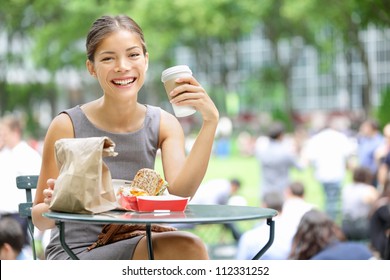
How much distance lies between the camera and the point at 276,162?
852 cm

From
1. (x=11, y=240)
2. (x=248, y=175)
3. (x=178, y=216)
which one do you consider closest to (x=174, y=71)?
(x=178, y=216)

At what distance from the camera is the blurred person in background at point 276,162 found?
8.35 metres

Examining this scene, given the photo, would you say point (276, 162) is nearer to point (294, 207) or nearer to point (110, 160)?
point (294, 207)

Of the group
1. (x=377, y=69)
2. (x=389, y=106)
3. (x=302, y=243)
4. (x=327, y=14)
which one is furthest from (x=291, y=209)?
(x=377, y=69)

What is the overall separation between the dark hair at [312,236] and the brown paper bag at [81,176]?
2.56 meters

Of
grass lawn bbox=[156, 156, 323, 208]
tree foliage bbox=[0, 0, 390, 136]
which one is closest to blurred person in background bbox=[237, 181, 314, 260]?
grass lawn bbox=[156, 156, 323, 208]

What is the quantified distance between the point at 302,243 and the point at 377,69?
Result: 4136 cm

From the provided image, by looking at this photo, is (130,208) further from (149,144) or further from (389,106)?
(389,106)

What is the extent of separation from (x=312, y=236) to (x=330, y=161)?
5356mm

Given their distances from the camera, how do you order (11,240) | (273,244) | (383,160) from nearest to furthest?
1. (11,240)
2. (273,244)
3. (383,160)

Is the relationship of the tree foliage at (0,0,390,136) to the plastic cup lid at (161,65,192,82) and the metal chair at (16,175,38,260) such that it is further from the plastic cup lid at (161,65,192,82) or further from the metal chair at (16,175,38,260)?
the plastic cup lid at (161,65,192,82)

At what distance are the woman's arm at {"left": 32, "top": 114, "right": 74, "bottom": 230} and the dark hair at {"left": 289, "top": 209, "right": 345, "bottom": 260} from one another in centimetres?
241

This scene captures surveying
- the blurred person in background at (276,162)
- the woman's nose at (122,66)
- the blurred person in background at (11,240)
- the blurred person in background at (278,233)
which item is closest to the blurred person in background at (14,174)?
the blurred person in background at (11,240)

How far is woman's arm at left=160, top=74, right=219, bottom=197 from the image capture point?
1900 millimetres
